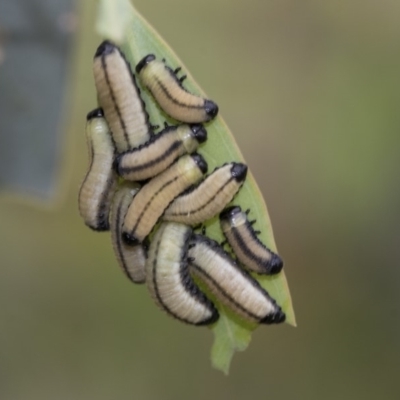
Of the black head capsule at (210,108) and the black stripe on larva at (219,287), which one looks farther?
the black stripe on larva at (219,287)

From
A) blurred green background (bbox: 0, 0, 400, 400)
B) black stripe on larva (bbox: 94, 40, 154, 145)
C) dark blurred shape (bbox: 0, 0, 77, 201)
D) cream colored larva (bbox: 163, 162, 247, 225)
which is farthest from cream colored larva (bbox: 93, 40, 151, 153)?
blurred green background (bbox: 0, 0, 400, 400)

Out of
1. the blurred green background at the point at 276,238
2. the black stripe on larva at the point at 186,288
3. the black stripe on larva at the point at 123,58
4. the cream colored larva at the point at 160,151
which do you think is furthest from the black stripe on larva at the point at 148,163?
the blurred green background at the point at 276,238

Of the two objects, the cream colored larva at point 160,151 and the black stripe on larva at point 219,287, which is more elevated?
the cream colored larva at point 160,151

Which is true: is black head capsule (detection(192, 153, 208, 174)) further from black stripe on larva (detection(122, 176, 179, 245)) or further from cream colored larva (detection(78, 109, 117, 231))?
cream colored larva (detection(78, 109, 117, 231))

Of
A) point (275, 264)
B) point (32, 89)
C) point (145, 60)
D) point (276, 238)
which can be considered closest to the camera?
point (145, 60)

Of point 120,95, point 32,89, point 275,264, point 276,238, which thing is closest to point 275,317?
point 275,264

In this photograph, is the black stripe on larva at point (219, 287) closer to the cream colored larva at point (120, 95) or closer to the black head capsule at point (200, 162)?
the black head capsule at point (200, 162)

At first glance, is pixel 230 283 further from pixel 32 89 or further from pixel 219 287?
pixel 32 89

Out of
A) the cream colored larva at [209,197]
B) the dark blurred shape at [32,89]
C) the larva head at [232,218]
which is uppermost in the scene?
the dark blurred shape at [32,89]

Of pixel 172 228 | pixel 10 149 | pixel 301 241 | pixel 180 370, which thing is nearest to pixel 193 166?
pixel 172 228
